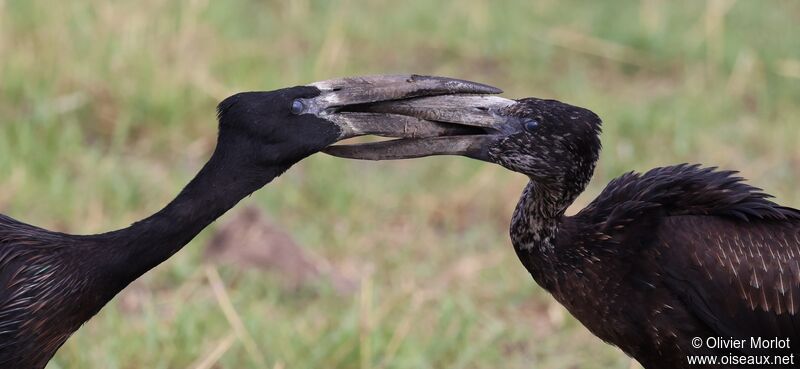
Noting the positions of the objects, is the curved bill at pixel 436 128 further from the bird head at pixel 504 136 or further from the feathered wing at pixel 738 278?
the feathered wing at pixel 738 278

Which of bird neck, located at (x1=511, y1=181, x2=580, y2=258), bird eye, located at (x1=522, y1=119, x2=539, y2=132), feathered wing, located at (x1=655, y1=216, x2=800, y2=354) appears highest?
bird eye, located at (x1=522, y1=119, x2=539, y2=132)

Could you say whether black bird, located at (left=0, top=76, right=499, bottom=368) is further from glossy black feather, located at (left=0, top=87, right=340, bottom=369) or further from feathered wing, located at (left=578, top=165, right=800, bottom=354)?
feathered wing, located at (left=578, top=165, right=800, bottom=354)

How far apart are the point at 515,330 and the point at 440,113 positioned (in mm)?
1812

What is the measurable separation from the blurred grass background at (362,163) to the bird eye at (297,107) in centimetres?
127

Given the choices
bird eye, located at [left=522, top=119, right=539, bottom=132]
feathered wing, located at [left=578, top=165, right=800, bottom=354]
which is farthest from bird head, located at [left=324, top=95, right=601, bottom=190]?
feathered wing, located at [left=578, top=165, right=800, bottom=354]

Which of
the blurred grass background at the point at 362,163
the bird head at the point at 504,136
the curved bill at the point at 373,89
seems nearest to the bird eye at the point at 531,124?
the bird head at the point at 504,136

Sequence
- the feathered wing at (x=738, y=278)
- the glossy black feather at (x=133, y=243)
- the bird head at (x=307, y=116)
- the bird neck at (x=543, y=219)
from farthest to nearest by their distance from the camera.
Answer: the bird neck at (x=543, y=219)
the feathered wing at (x=738, y=278)
the bird head at (x=307, y=116)
the glossy black feather at (x=133, y=243)

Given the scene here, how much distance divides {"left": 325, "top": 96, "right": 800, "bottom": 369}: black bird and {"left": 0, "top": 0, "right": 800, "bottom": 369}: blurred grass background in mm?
1049

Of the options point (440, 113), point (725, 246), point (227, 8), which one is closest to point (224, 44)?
point (227, 8)

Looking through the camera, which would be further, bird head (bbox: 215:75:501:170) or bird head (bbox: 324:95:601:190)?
bird head (bbox: 324:95:601:190)

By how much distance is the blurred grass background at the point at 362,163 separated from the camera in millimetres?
5738

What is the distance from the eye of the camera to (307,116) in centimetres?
440

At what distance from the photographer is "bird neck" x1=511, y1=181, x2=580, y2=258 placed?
15.4 feet
